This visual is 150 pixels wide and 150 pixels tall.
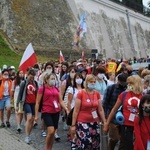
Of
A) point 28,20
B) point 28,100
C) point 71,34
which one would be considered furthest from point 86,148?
point 71,34

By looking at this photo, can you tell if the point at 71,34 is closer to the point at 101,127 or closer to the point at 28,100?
the point at 28,100

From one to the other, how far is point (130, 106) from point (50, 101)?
2.19 meters

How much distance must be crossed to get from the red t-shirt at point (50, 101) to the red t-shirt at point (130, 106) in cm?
200

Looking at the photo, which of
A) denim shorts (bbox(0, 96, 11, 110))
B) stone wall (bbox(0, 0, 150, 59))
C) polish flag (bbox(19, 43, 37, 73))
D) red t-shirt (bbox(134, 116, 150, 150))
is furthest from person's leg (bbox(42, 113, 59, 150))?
stone wall (bbox(0, 0, 150, 59))

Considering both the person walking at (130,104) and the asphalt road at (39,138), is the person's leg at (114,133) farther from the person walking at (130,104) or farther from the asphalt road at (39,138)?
the asphalt road at (39,138)

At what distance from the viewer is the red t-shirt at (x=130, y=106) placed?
5648 millimetres

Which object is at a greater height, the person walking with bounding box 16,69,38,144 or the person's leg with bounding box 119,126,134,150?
the person walking with bounding box 16,69,38,144

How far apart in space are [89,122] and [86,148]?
0.44 meters

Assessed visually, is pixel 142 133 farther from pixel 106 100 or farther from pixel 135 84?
pixel 106 100

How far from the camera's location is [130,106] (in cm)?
565

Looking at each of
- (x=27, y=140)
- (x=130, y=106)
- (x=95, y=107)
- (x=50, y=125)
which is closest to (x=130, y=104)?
(x=130, y=106)

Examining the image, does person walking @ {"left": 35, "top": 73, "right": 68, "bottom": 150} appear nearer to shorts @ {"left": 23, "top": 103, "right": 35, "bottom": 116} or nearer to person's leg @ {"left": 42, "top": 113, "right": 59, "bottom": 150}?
person's leg @ {"left": 42, "top": 113, "right": 59, "bottom": 150}

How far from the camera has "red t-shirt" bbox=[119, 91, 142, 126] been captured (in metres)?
5.65

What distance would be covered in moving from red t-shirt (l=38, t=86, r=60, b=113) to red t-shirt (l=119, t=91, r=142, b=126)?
2.00 m
